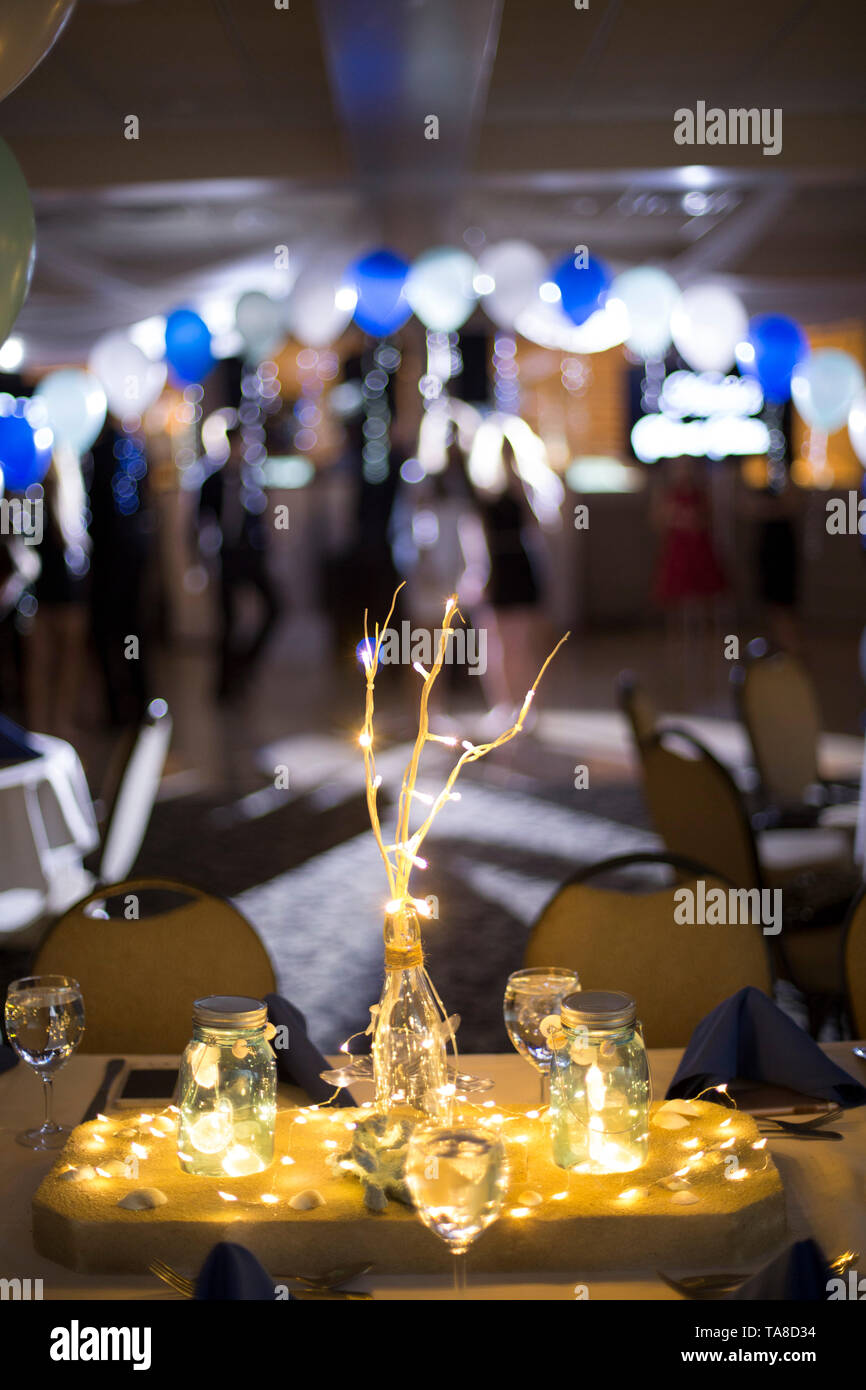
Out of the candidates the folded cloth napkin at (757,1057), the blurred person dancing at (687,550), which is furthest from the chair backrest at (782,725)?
the blurred person dancing at (687,550)

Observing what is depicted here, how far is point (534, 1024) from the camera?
151 centimetres

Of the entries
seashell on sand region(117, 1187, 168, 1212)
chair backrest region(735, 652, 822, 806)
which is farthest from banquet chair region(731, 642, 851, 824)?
seashell on sand region(117, 1187, 168, 1212)

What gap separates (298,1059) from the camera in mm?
1632

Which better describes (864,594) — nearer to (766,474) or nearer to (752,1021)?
(766,474)

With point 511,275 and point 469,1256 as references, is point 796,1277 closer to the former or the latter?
point 469,1256

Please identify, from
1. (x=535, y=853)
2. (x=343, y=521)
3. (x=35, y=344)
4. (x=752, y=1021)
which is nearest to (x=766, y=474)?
(x=343, y=521)

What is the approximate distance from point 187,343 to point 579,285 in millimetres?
2131

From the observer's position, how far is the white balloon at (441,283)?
6.19 m

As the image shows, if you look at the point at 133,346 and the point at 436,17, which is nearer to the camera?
the point at 436,17

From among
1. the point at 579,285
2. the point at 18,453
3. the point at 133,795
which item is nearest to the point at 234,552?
the point at 18,453

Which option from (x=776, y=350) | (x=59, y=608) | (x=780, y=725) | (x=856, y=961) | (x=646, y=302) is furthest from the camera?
(x=776, y=350)

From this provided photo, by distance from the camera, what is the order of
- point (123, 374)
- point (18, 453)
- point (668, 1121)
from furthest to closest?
point (123, 374) < point (18, 453) < point (668, 1121)
